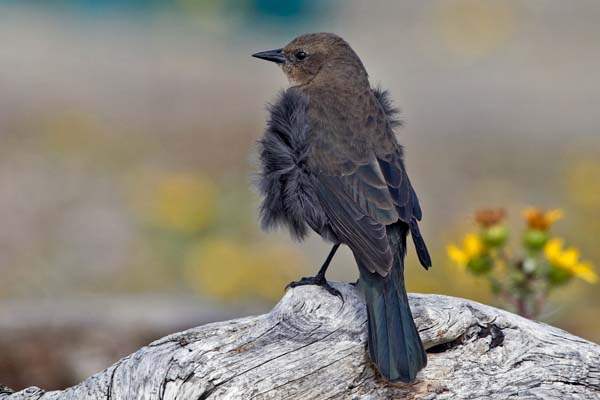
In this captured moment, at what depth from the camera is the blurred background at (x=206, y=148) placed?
750 cm

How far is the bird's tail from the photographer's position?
4219 millimetres

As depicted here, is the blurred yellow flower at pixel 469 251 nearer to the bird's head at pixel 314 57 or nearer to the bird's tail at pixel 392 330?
the bird's tail at pixel 392 330

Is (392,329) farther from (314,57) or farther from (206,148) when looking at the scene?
(206,148)

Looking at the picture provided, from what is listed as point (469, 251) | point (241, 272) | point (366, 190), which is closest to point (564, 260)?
point (469, 251)

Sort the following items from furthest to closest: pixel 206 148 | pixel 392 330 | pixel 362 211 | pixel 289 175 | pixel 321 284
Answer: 1. pixel 206 148
2. pixel 289 175
3. pixel 362 211
4. pixel 321 284
5. pixel 392 330

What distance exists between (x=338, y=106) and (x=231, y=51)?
13844mm

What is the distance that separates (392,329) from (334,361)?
266 mm

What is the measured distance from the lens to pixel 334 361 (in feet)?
14.2

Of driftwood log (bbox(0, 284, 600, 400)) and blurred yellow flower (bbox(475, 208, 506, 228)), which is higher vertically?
blurred yellow flower (bbox(475, 208, 506, 228))

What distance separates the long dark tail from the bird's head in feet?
5.24

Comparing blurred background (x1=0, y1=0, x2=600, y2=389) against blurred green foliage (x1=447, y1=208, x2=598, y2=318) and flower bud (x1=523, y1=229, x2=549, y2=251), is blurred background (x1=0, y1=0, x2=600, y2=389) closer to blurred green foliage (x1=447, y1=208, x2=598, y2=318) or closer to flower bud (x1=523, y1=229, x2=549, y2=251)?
blurred green foliage (x1=447, y1=208, x2=598, y2=318)

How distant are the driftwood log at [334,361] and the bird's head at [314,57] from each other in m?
1.74

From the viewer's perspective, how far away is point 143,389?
14.1 feet

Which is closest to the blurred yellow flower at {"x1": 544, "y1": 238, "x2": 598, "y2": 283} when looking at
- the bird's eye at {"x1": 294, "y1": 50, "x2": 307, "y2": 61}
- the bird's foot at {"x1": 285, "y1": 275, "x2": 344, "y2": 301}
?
the bird's foot at {"x1": 285, "y1": 275, "x2": 344, "y2": 301}
